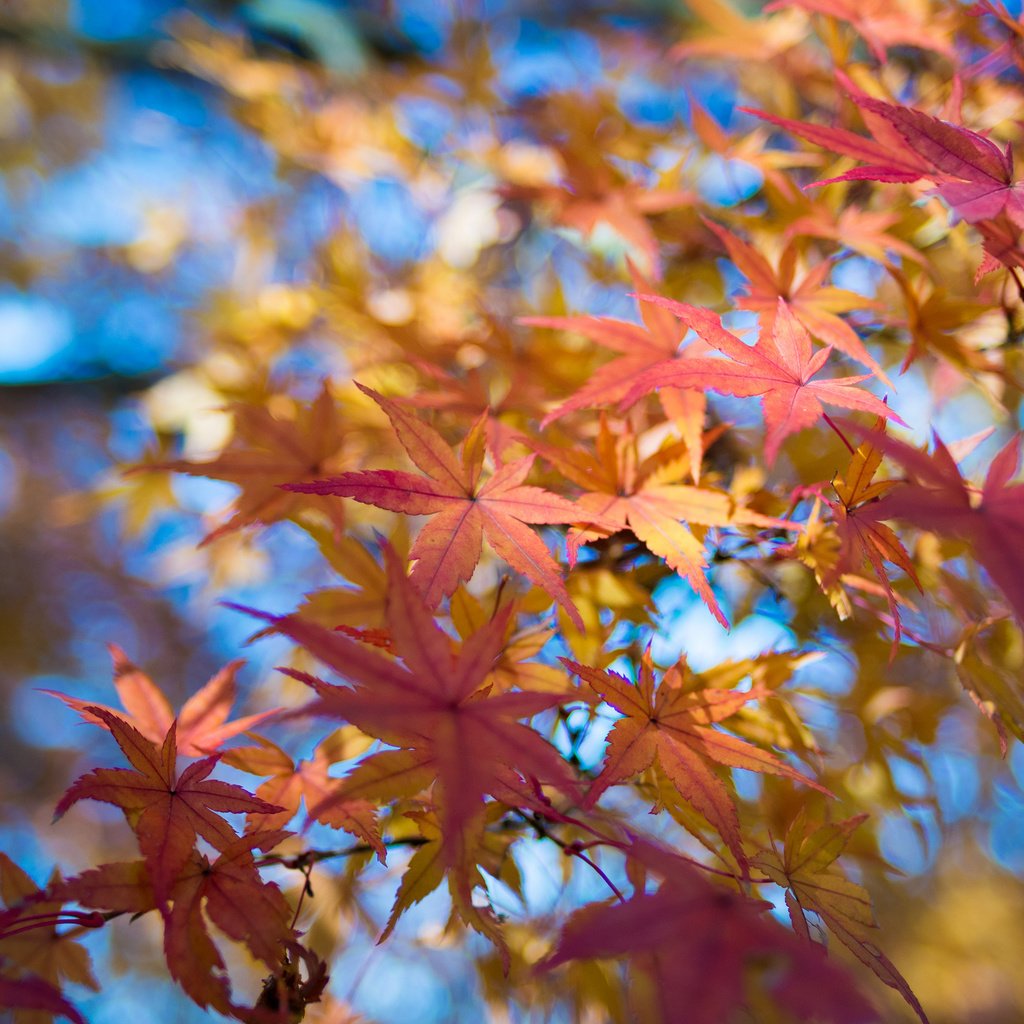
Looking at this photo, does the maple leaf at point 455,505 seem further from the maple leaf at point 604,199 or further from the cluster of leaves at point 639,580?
the maple leaf at point 604,199

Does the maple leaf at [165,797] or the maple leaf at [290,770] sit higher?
the maple leaf at [165,797]

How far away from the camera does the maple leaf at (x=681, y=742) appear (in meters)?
0.47

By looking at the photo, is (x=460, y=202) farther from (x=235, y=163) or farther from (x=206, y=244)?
(x=235, y=163)

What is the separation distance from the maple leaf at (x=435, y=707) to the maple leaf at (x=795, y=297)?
0.39m

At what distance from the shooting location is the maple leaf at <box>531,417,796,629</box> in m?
0.53

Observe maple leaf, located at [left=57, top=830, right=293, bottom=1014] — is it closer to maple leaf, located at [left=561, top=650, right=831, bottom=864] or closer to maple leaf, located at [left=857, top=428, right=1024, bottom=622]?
maple leaf, located at [left=561, top=650, right=831, bottom=864]

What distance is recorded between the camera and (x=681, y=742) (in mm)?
506

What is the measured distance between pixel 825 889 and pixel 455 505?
1.28 feet

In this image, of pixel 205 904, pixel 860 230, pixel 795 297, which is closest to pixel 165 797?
pixel 205 904

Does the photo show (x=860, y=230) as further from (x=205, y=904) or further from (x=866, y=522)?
(x=205, y=904)

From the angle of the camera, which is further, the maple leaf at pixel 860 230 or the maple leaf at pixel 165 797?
the maple leaf at pixel 860 230

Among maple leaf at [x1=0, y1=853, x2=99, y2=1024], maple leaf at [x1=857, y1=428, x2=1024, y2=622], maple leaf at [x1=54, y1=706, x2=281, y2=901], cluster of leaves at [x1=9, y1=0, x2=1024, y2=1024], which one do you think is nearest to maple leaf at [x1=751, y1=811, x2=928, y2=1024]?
cluster of leaves at [x1=9, y1=0, x2=1024, y2=1024]

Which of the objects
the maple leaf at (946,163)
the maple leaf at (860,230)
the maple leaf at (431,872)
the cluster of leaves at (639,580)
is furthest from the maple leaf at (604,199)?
the maple leaf at (431,872)

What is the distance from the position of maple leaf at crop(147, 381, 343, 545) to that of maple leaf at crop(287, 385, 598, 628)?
0.17m
